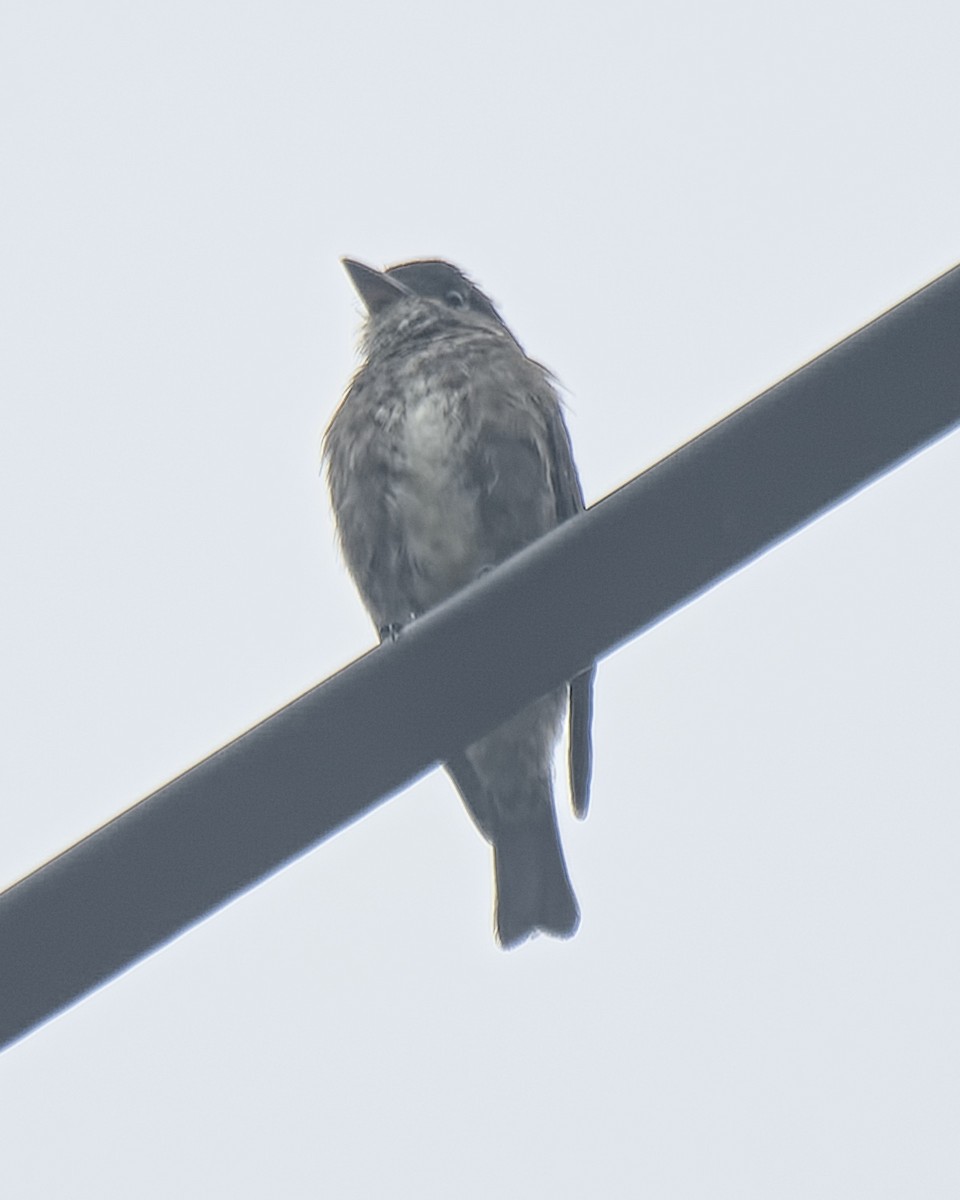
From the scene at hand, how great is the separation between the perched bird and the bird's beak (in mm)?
141

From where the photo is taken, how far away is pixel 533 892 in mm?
5207

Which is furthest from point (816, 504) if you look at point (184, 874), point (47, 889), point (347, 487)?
point (347, 487)

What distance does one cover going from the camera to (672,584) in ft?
7.13

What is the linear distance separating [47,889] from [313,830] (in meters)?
0.31

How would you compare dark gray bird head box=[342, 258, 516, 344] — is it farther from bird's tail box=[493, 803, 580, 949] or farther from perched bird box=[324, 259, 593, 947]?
bird's tail box=[493, 803, 580, 949]

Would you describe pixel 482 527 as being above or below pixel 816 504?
above

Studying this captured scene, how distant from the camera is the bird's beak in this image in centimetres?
595

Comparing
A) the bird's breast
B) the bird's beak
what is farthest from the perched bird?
the bird's beak

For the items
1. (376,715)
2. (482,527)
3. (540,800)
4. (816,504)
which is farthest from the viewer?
(540,800)

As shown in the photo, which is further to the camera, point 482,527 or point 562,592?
point 482,527

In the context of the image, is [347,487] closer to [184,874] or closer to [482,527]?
[482,527]

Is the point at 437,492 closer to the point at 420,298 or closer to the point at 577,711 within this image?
the point at 577,711

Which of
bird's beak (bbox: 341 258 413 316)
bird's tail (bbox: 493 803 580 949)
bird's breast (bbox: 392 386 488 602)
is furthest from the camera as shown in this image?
bird's beak (bbox: 341 258 413 316)

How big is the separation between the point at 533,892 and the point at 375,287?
2004 mm
